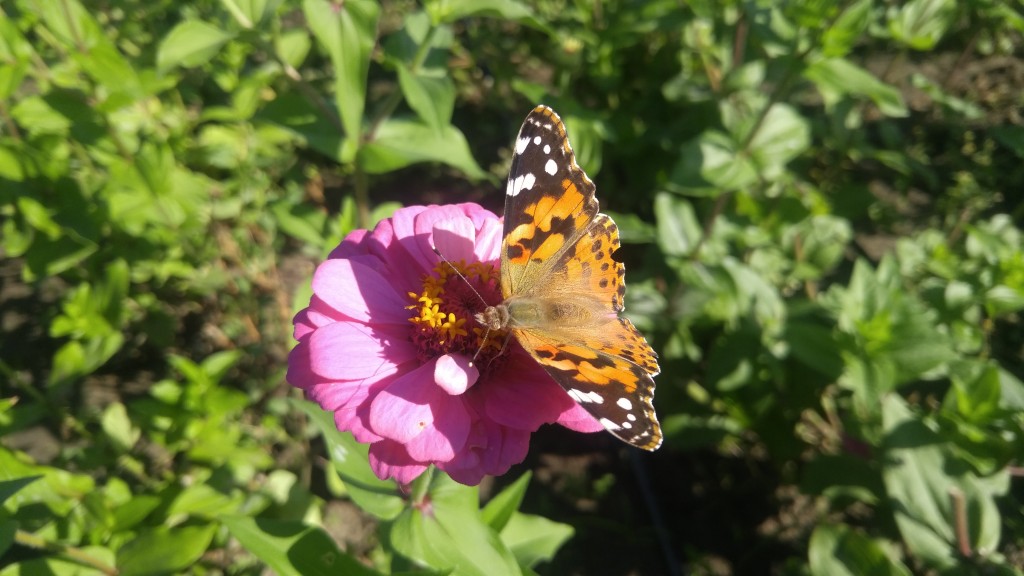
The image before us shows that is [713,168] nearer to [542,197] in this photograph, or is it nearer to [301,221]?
[542,197]

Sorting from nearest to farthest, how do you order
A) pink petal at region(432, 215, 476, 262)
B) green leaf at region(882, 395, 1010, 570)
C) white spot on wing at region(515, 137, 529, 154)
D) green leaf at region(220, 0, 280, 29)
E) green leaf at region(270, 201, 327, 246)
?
white spot on wing at region(515, 137, 529, 154), pink petal at region(432, 215, 476, 262), green leaf at region(220, 0, 280, 29), green leaf at region(882, 395, 1010, 570), green leaf at region(270, 201, 327, 246)

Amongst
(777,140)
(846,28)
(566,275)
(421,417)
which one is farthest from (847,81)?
(421,417)

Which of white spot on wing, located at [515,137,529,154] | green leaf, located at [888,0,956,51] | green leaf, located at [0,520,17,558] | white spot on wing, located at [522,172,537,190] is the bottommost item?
green leaf, located at [0,520,17,558]

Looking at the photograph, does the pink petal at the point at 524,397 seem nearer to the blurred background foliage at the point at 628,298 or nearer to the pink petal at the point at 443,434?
the pink petal at the point at 443,434

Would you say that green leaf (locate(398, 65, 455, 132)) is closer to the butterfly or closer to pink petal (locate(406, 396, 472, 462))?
the butterfly

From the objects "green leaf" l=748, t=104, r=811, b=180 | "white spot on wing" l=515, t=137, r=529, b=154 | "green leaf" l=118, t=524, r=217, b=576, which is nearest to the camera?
"white spot on wing" l=515, t=137, r=529, b=154

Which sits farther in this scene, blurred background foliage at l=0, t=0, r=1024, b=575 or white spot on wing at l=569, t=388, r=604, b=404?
blurred background foliage at l=0, t=0, r=1024, b=575

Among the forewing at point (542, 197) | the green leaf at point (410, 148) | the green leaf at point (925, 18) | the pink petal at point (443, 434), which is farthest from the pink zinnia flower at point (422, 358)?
the green leaf at point (925, 18)

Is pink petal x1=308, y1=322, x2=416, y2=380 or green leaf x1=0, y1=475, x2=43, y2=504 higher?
pink petal x1=308, y1=322, x2=416, y2=380

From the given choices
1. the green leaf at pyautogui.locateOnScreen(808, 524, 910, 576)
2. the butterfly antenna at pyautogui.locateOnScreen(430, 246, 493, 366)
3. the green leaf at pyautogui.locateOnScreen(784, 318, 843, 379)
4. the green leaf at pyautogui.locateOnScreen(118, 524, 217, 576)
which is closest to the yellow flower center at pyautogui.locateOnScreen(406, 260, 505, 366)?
the butterfly antenna at pyautogui.locateOnScreen(430, 246, 493, 366)
